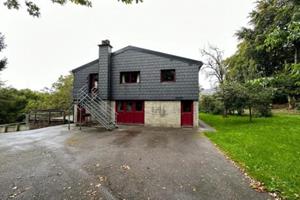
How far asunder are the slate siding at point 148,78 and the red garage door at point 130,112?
0.56m

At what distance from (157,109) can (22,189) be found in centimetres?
1176

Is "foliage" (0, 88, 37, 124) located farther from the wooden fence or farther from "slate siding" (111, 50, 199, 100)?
"slate siding" (111, 50, 199, 100)

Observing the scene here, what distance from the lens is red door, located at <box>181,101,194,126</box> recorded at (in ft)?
48.0

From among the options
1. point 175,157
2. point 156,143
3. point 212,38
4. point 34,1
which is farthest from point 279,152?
point 212,38

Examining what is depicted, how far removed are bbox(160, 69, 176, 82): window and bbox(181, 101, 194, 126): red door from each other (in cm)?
234

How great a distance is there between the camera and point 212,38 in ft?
106

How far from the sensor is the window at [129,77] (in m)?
16.4

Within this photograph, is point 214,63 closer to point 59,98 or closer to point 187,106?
point 187,106

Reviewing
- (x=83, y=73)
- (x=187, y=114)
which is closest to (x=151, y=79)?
(x=187, y=114)

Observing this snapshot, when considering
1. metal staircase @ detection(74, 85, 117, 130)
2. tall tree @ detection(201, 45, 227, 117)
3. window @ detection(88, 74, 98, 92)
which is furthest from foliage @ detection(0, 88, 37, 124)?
tall tree @ detection(201, 45, 227, 117)

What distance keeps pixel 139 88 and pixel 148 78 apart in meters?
1.14

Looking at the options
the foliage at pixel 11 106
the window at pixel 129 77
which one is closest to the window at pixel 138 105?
the window at pixel 129 77

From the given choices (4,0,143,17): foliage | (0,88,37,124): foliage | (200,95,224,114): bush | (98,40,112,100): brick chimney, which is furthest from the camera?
(0,88,37,124): foliage

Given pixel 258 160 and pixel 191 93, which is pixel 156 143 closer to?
pixel 258 160
